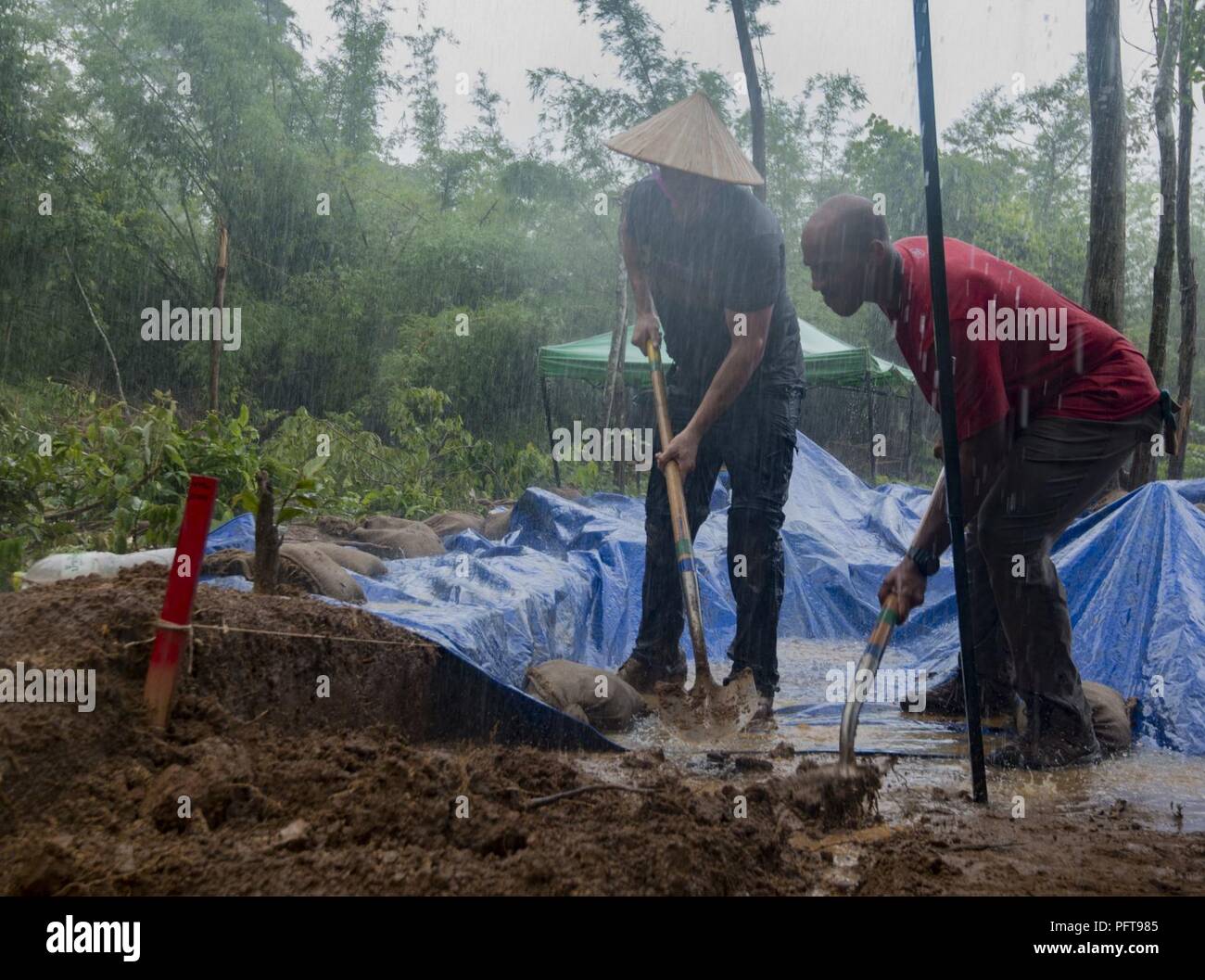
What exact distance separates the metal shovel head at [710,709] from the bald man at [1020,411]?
2.00 feet

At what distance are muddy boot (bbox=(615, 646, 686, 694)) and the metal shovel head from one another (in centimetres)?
57

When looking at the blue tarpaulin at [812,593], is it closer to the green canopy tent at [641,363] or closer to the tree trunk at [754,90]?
the green canopy tent at [641,363]

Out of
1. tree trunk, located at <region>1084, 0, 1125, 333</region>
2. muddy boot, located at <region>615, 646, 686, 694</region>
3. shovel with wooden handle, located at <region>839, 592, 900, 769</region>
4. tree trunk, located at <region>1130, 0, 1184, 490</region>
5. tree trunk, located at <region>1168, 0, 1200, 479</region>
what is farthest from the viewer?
tree trunk, located at <region>1168, 0, 1200, 479</region>

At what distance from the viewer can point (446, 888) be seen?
69.4 inches

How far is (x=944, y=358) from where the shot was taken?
99.0 inches

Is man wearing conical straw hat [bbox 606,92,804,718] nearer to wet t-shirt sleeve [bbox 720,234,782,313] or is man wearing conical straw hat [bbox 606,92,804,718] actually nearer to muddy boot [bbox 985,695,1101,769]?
wet t-shirt sleeve [bbox 720,234,782,313]

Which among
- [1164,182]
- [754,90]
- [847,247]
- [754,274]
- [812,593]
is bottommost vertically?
[812,593]

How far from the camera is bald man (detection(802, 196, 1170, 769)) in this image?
293cm

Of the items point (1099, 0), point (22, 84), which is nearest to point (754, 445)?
point (1099, 0)

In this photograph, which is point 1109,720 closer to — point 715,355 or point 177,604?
point 715,355

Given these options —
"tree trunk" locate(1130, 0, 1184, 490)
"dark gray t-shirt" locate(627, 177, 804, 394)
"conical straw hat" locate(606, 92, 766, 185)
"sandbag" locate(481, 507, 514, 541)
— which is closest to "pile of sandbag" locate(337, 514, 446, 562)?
"sandbag" locate(481, 507, 514, 541)

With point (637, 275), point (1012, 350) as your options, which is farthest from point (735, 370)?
point (1012, 350)

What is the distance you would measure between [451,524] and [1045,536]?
4.72m
